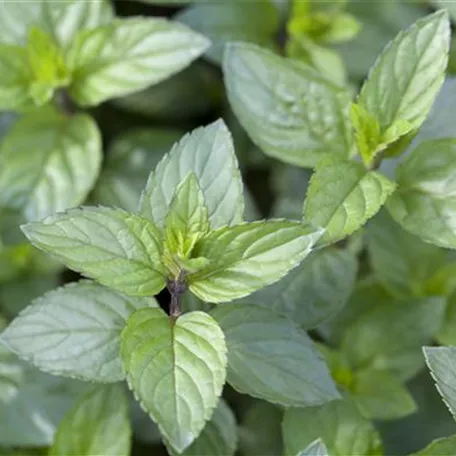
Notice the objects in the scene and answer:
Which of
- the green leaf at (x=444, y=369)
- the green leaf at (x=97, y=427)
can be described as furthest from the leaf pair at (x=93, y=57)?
the green leaf at (x=444, y=369)

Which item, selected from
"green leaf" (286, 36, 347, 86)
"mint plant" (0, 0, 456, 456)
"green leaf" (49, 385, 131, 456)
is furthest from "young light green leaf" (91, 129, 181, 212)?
"green leaf" (49, 385, 131, 456)

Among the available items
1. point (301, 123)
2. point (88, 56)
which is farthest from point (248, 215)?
point (88, 56)

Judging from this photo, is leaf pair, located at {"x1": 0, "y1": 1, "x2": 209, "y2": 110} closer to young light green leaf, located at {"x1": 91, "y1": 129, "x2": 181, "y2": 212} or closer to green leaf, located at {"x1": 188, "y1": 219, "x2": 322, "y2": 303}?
young light green leaf, located at {"x1": 91, "y1": 129, "x2": 181, "y2": 212}

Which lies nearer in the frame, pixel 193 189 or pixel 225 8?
pixel 193 189

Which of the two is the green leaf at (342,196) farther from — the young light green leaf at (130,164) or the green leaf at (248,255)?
the young light green leaf at (130,164)

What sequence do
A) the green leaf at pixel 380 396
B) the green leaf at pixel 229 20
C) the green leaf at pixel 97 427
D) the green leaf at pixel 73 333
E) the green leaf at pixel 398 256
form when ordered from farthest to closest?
the green leaf at pixel 229 20, the green leaf at pixel 398 256, the green leaf at pixel 380 396, the green leaf at pixel 97 427, the green leaf at pixel 73 333

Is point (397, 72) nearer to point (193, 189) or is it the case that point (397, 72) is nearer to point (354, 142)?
point (354, 142)
